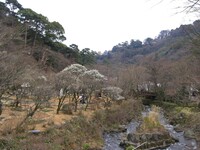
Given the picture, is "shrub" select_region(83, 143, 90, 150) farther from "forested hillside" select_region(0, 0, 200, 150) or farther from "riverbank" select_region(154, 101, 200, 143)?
"riverbank" select_region(154, 101, 200, 143)

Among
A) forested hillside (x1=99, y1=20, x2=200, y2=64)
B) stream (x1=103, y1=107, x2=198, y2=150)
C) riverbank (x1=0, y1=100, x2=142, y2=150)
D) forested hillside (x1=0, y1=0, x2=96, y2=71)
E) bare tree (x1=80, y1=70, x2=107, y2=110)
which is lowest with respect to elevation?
stream (x1=103, y1=107, x2=198, y2=150)

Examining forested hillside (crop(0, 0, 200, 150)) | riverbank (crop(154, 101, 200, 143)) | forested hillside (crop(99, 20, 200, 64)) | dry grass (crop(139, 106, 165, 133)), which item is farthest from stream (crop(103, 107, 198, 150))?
forested hillside (crop(99, 20, 200, 64))

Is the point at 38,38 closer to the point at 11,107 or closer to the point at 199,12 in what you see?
the point at 11,107

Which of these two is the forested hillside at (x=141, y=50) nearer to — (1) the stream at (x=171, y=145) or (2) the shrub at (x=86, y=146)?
(1) the stream at (x=171, y=145)

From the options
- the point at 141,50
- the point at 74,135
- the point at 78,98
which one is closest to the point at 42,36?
the point at 78,98

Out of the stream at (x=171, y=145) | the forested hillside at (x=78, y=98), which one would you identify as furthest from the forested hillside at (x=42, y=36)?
the stream at (x=171, y=145)

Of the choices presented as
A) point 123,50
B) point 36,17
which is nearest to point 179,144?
point 36,17

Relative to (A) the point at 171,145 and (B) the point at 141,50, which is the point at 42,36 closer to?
(A) the point at 171,145

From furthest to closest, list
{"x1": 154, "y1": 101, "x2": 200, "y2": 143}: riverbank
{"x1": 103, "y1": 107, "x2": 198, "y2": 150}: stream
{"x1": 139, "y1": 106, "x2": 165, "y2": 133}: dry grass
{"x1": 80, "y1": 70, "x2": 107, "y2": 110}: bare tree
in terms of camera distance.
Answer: {"x1": 80, "y1": 70, "x2": 107, "y2": 110}: bare tree → {"x1": 154, "y1": 101, "x2": 200, "y2": 143}: riverbank → {"x1": 139, "y1": 106, "x2": 165, "y2": 133}: dry grass → {"x1": 103, "y1": 107, "x2": 198, "y2": 150}: stream

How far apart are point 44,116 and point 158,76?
84.1ft

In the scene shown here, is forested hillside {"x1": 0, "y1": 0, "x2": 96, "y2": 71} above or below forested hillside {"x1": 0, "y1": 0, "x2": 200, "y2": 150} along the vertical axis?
above

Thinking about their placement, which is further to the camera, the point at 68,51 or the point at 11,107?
the point at 68,51

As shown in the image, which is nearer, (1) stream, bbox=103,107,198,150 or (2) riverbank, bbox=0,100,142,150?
(2) riverbank, bbox=0,100,142,150

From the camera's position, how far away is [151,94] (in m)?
42.8
